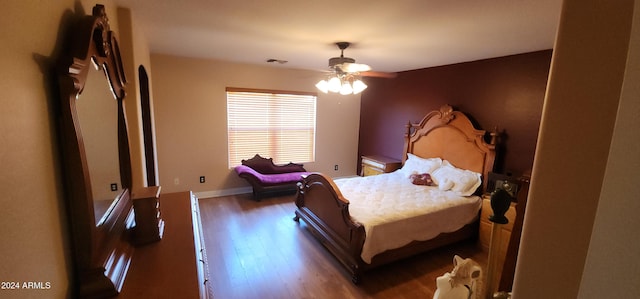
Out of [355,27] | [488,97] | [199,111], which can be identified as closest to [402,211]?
[355,27]

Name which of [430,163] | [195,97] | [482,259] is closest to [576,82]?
[482,259]

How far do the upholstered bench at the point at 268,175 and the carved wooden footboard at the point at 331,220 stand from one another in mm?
921

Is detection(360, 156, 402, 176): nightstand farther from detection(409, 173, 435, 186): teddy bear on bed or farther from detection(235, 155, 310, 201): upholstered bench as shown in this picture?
detection(235, 155, 310, 201): upholstered bench

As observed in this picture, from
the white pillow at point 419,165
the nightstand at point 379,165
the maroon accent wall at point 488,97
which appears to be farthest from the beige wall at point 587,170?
the nightstand at point 379,165

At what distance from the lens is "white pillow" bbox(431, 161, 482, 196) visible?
320cm

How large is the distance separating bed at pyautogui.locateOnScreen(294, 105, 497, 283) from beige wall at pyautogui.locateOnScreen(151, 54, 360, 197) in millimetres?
1821

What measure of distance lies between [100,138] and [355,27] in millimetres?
1975

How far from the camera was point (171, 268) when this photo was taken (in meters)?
1.14

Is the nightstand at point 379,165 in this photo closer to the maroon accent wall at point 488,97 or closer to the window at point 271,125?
the maroon accent wall at point 488,97

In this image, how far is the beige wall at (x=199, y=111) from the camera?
391 cm

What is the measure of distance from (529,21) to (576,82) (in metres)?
2.01

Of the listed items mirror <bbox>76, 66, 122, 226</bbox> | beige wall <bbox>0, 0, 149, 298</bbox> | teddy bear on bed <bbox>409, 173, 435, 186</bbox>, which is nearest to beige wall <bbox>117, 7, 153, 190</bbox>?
mirror <bbox>76, 66, 122, 226</bbox>

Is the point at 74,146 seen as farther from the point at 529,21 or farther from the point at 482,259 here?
the point at 482,259

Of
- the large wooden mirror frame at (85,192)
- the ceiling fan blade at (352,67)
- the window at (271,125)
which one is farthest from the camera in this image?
the window at (271,125)
